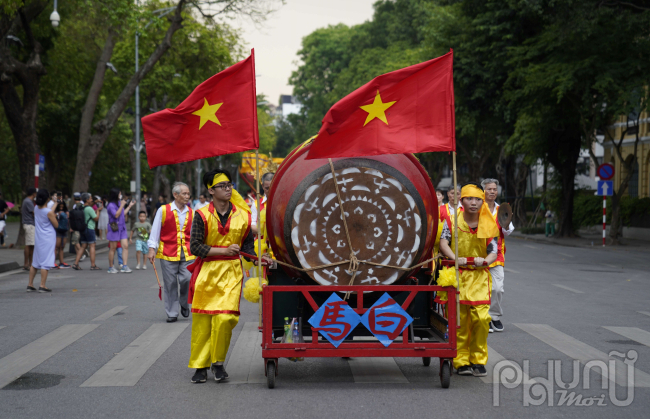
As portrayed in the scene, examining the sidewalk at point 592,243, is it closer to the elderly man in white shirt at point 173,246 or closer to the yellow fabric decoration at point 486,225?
the elderly man in white shirt at point 173,246

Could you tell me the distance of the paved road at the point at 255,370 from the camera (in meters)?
5.24

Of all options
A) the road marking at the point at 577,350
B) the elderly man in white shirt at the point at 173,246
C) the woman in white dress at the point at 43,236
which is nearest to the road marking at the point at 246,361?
the elderly man in white shirt at the point at 173,246

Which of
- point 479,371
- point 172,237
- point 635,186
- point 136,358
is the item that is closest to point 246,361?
point 136,358

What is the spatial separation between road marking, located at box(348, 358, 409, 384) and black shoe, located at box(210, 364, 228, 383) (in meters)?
1.06

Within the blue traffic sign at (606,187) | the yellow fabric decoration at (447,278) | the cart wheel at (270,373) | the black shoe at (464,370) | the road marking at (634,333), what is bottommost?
the road marking at (634,333)

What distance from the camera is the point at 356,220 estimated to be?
5.69m

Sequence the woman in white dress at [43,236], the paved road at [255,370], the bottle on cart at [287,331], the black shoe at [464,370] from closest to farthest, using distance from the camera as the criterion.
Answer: the paved road at [255,370]
the bottle on cart at [287,331]
the black shoe at [464,370]
the woman in white dress at [43,236]

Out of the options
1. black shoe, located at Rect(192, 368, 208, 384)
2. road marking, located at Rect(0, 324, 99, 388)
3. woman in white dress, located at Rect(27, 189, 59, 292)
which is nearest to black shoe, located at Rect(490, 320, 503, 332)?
black shoe, located at Rect(192, 368, 208, 384)

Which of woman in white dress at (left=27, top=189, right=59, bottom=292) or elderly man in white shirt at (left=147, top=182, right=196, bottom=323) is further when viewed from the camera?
woman in white dress at (left=27, top=189, right=59, bottom=292)

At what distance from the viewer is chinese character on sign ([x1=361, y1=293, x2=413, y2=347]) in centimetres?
575

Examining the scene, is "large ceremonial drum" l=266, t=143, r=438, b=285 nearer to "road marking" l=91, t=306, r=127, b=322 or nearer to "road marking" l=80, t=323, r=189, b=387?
"road marking" l=80, t=323, r=189, b=387

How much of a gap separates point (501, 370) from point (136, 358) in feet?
10.9

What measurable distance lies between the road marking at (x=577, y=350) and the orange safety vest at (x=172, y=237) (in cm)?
426

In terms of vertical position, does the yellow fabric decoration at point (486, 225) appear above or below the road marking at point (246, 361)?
above
